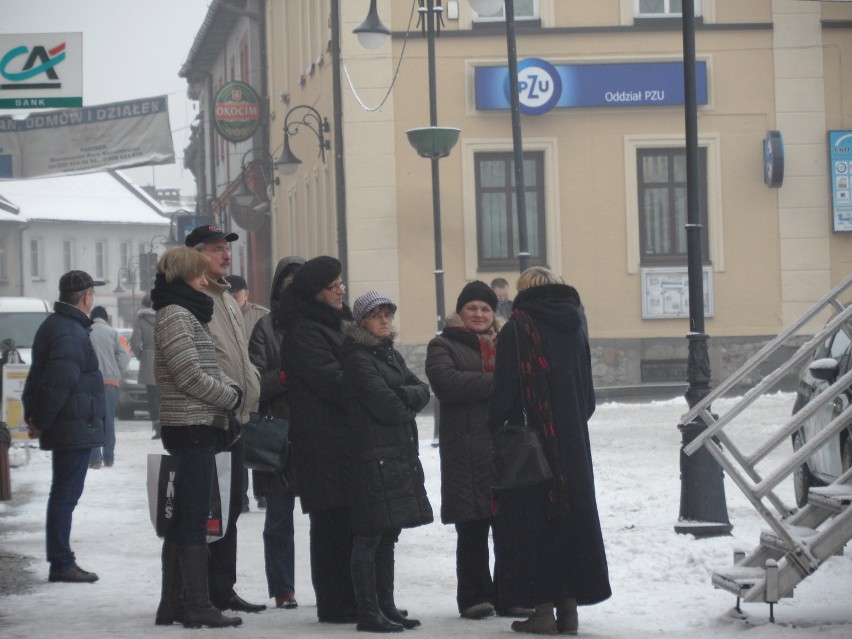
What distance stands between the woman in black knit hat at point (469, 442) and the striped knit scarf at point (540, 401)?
1.83ft

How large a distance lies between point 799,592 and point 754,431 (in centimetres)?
1039

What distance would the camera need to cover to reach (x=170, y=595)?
26.1ft

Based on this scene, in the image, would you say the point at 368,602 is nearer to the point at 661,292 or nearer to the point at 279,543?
the point at 279,543

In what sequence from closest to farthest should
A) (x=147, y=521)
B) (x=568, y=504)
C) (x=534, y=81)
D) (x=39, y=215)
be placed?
(x=568, y=504) < (x=147, y=521) < (x=534, y=81) < (x=39, y=215)

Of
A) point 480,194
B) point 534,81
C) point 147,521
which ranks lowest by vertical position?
point 147,521

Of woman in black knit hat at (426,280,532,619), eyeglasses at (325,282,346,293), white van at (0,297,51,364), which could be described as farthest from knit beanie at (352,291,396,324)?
white van at (0,297,51,364)

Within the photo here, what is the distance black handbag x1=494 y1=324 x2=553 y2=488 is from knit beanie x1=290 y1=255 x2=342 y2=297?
1.04m

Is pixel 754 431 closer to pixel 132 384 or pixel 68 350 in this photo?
pixel 68 350

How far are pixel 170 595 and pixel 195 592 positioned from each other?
0.22 meters

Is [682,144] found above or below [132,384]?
above

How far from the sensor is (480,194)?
2662 centimetres

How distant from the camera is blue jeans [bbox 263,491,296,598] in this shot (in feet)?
28.5

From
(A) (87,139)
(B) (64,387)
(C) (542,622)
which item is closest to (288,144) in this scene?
(A) (87,139)

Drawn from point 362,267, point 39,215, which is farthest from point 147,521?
point 39,215
